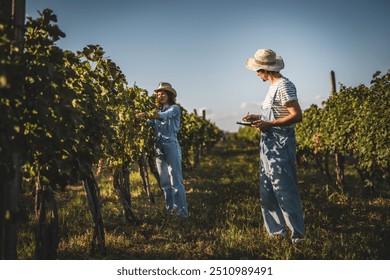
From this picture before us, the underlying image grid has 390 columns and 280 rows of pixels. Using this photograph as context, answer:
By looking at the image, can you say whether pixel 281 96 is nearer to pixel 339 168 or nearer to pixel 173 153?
pixel 173 153

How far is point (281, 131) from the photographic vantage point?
344cm

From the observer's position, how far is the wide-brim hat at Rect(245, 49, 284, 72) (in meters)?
3.50

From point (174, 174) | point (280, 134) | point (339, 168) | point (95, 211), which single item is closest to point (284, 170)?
point (280, 134)

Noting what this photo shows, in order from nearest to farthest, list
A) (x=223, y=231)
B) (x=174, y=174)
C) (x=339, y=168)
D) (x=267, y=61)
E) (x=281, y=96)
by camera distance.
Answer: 1. (x=281, y=96)
2. (x=267, y=61)
3. (x=223, y=231)
4. (x=174, y=174)
5. (x=339, y=168)

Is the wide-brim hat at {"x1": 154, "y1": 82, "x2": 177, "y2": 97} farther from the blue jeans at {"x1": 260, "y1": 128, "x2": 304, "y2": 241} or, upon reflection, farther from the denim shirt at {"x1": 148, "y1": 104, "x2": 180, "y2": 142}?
the blue jeans at {"x1": 260, "y1": 128, "x2": 304, "y2": 241}

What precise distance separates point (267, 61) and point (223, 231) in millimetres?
2233

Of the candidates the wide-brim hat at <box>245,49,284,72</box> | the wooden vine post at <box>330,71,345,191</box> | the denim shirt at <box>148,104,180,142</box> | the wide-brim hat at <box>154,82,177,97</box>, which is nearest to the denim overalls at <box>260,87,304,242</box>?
the wide-brim hat at <box>245,49,284,72</box>

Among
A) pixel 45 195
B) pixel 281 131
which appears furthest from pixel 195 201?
pixel 45 195

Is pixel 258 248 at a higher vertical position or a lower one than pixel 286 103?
lower

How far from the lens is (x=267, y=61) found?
139 inches

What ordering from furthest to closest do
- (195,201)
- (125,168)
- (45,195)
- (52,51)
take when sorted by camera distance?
(195,201)
(125,168)
(45,195)
(52,51)

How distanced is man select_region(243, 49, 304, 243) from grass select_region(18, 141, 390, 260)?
362 mm
